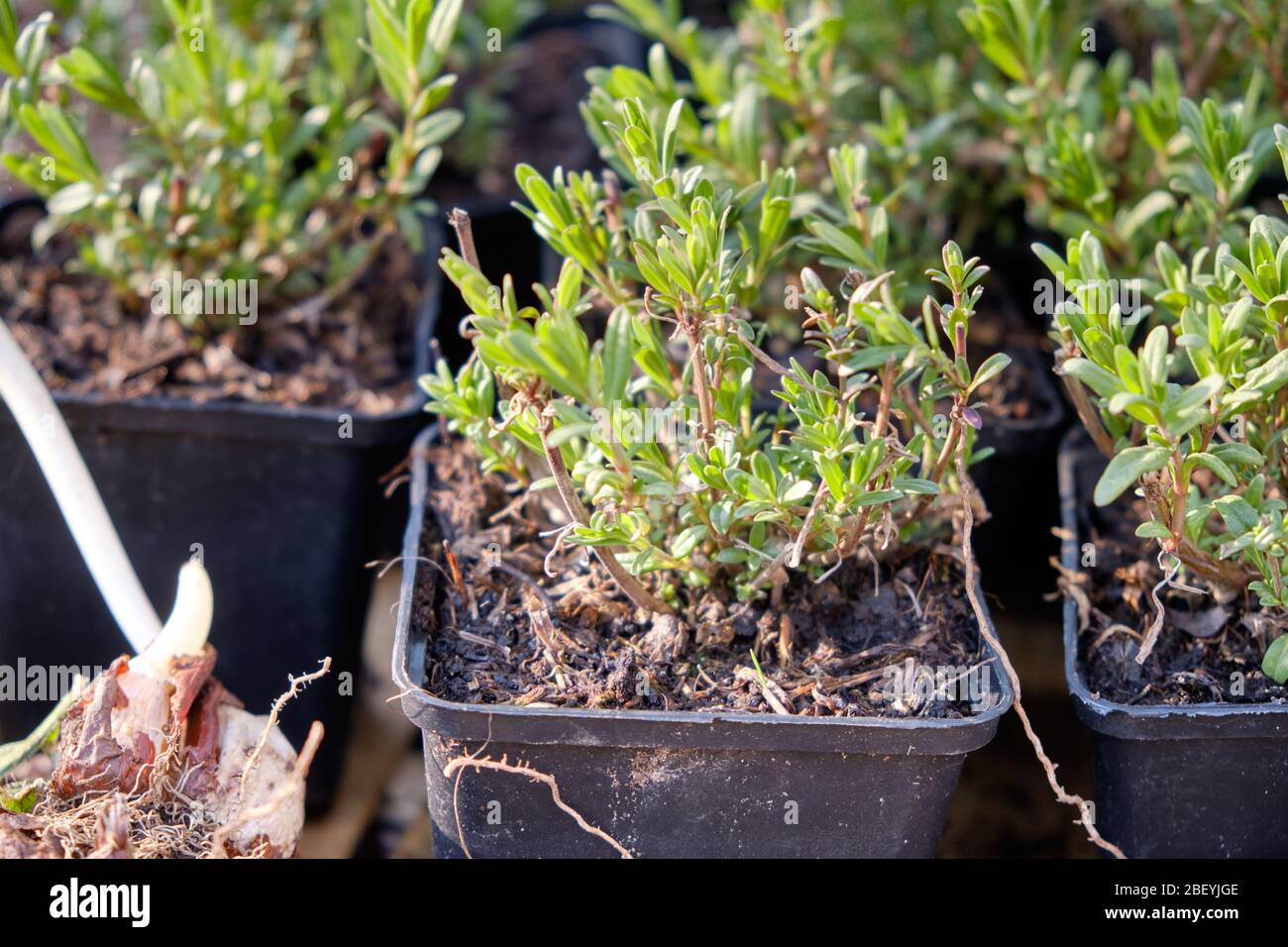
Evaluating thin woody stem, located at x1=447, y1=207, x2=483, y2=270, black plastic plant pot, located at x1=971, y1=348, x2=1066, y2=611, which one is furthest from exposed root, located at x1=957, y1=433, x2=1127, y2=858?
thin woody stem, located at x1=447, y1=207, x2=483, y2=270

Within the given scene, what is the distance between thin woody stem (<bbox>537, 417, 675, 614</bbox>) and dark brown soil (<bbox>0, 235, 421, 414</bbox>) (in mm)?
483

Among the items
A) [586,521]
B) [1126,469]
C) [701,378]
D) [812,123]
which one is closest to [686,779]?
[586,521]

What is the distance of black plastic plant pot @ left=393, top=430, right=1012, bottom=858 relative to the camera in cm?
109

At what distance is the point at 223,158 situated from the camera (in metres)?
1.59

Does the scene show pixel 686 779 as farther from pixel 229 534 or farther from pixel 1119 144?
pixel 1119 144

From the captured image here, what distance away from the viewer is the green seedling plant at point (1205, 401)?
40.9 inches

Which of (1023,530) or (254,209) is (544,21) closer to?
(254,209)

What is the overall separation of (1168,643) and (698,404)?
0.53 meters

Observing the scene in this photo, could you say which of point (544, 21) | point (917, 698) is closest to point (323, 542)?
point (917, 698)

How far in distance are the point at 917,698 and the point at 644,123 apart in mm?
564

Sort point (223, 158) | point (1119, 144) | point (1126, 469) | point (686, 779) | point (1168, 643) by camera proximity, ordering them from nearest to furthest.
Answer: point (1126, 469), point (686, 779), point (1168, 643), point (223, 158), point (1119, 144)

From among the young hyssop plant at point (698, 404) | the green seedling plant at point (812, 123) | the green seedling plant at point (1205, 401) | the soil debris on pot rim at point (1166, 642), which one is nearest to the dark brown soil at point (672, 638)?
the young hyssop plant at point (698, 404)

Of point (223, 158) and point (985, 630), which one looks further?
point (223, 158)

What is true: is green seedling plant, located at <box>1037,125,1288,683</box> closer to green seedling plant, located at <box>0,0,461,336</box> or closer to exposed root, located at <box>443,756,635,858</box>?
exposed root, located at <box>443,756,635,858</box>
